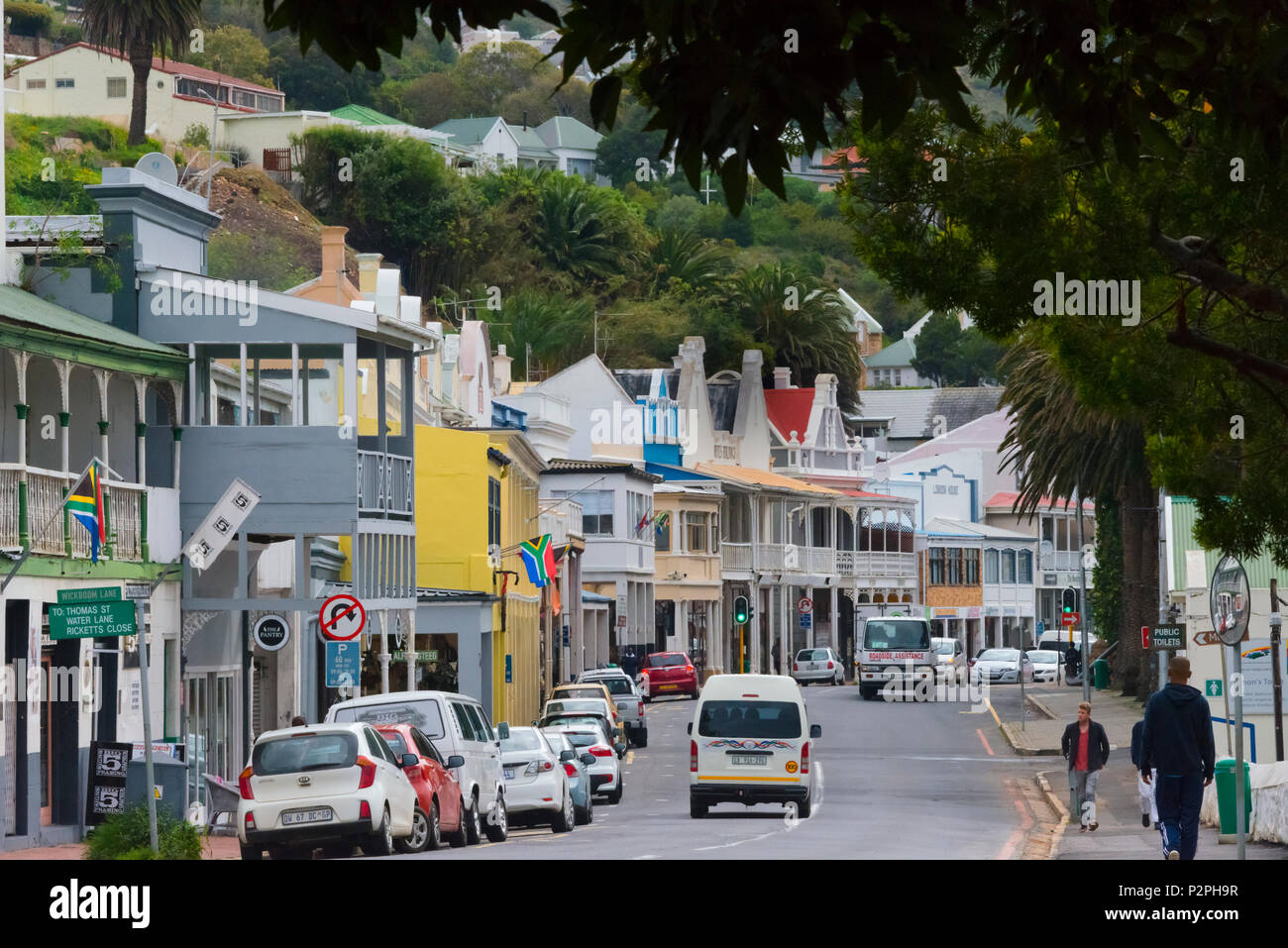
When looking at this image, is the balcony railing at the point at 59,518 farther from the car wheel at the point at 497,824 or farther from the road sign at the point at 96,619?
the car wheel at the point at 497,824

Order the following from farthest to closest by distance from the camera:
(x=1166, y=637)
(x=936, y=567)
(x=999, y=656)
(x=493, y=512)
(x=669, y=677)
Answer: (x=936, y=567) < (x=999, y=656) < (x=669, y=677) < (x=493, y=512) < (x=1166, y=637)

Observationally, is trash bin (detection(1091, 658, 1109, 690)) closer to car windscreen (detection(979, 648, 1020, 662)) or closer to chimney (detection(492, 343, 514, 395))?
car windscreen (detection(979, 648, 1020, 662))

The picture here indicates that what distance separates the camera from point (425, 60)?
18738 centimetres

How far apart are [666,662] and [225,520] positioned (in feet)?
140

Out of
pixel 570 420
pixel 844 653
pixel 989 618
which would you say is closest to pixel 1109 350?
pixel 570 420

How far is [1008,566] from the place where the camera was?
110 m

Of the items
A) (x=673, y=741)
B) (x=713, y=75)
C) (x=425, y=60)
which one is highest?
(x=425, y=60)

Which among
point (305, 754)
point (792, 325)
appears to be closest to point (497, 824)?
point (305, 754)

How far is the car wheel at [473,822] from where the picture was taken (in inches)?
959

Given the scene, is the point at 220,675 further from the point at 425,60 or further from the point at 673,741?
the point at 425,60

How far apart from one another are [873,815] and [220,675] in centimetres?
1029

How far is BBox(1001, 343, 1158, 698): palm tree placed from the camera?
→ 1938 inches

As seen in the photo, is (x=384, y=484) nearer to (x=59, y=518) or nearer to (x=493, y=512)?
(x=59, y=518)

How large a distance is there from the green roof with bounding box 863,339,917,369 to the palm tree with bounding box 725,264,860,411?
5888 centimetres
